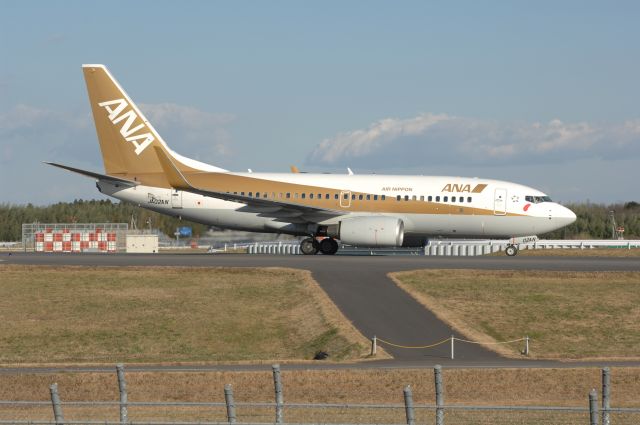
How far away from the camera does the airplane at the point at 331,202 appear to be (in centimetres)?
5169

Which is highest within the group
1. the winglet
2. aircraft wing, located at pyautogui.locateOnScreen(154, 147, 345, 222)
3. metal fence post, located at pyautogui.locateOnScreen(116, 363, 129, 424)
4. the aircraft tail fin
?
the aircraft tail fin

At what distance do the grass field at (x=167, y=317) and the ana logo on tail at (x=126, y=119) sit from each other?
1191 cm

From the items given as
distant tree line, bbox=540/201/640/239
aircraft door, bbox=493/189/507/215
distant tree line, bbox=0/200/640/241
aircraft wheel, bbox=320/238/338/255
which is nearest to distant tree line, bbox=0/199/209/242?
distant tree line, bbox=0/200/640/241

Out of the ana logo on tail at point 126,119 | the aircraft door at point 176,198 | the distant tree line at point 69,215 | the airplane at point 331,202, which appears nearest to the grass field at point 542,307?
the airplane at point 331,202

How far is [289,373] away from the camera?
24.8 metres

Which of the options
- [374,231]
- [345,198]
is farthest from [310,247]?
[374,231]

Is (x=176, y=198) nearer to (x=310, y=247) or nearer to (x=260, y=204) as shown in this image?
(x=260, y=204)

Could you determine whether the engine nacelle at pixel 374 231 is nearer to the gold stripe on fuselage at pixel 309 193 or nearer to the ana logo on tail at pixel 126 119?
the gold stripe on fuselage at pixel 309 193

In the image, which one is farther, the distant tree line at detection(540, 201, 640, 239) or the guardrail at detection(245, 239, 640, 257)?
the distant tree line at detection(540, 201, 640, 239)

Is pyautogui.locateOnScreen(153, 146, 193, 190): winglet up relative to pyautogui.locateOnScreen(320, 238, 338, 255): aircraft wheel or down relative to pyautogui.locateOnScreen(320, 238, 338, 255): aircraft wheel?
up

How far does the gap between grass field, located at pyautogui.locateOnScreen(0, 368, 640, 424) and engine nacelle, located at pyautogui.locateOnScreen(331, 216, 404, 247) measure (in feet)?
83.5

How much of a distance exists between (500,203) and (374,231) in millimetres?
6881

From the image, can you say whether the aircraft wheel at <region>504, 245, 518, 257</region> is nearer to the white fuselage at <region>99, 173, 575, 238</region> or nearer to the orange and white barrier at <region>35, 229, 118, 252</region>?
the white fuselage at <region>99, 173, 575, 238</region>

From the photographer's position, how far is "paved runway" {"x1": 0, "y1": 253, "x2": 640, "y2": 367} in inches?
1171
